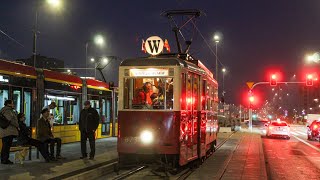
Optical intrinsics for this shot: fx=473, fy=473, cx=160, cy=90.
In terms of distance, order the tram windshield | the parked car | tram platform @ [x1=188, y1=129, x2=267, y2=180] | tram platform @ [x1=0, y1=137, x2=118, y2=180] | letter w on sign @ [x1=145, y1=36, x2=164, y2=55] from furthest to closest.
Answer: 1. the parked car
2. letter w on sign @ [x1=145, y1=36, x2=164, y2=55]
3. tram platform @ [x1=188, y1=129, x2=267, y2=180]
4. the tram windshield
5. tram platform @ [x1=0, y1=137, x2=118, y2=180]

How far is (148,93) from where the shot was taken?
13281 mm

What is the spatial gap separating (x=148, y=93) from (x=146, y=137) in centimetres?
127

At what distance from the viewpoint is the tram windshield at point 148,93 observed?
13086mm

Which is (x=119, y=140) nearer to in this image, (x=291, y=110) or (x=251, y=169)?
(x=251, y=169)

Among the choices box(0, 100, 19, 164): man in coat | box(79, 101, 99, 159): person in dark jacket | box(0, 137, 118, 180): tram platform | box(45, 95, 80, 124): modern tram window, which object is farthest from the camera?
box(45, 95, 80, 124): modern tram window

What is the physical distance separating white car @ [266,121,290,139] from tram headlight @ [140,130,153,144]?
24.5 meters

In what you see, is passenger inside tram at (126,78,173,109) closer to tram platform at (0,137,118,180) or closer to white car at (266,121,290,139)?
tram platform at (0,137,118,180)

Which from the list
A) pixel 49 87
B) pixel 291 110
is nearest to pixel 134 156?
pixel 49 87

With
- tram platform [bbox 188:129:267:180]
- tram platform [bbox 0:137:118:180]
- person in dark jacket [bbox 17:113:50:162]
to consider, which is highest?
person in dark jacket [bbox 17:113:50:162]

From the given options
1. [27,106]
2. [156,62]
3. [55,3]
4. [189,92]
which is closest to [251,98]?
[55,3]

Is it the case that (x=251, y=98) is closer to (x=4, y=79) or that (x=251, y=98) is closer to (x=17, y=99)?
(x=17, y=99)

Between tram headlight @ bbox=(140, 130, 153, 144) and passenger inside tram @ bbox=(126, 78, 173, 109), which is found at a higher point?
passenger inside tram @ bbox=(126, 78, 173, 109)

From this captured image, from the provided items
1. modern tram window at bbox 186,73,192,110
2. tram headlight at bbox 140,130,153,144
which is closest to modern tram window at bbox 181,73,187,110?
modern tram window at bbox 186,73,192,110

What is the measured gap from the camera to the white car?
116 ft
